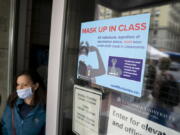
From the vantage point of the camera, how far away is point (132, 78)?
732 mm

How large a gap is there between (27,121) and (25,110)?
0.33 feet

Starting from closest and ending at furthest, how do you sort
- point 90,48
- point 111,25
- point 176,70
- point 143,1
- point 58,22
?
point 176,70 < point 143,1 < point 111,25 < point 90,48 < point 58,22

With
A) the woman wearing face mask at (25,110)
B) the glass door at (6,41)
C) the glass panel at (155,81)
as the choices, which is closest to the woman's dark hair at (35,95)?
the woman wearing face mask at (25,110)

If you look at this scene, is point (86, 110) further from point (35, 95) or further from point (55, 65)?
point (35, 95)

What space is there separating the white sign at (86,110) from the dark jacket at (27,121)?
510 millimetres

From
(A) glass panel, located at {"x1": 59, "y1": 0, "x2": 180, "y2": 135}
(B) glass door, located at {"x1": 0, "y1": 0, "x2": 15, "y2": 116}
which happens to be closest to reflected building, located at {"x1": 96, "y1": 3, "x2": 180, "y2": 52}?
(A) glass panel, located at {"x1": 59, "y1": 0, "x2": 180, "y2": 135}

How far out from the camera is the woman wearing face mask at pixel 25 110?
4.65 feet

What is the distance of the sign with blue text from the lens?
706 mm

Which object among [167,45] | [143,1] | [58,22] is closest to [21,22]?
[58,22]

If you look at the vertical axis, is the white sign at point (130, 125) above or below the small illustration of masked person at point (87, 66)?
below

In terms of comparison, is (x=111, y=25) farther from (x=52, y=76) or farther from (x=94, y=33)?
(x=52, y=76)

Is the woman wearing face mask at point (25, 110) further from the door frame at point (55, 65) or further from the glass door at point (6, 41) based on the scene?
the glass door at point (6, 41)

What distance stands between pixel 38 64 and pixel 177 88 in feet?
6.58

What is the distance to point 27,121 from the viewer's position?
141cm
